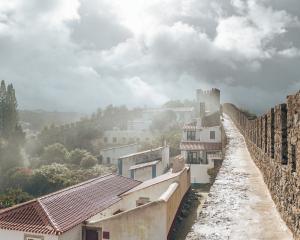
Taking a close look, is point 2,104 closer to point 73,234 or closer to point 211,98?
point 211,98

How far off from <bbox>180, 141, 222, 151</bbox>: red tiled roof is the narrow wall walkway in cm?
2807

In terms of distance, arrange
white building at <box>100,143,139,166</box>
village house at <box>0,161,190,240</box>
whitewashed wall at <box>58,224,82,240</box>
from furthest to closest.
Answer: white building at <box>100,143,139,166</box>, village house at <box>0,161,190,240</box>, whitewashed wall at <box>58,224,82,240</box>

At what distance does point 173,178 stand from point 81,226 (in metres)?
6.78

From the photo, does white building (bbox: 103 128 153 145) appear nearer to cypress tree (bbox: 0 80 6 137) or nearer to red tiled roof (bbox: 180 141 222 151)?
cypress tree (bbox: 0 80 6 137)

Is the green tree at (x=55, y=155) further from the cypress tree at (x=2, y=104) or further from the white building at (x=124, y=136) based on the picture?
the cypress tree at (x=2, y=104)

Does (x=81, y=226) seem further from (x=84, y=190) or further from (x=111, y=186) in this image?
(x=111, y=186)

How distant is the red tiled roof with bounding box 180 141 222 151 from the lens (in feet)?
127

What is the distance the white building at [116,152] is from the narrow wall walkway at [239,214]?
42373 mm

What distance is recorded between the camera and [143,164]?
35906 millimetres

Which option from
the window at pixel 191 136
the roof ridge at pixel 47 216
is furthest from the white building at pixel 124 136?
the roof ridge at pixel 47 216

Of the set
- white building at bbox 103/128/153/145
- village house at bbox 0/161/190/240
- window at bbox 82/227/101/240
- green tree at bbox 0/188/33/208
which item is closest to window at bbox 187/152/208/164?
green tree at bbox 0/188/33/208

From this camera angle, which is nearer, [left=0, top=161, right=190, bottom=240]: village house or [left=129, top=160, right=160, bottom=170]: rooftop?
[left=0, top=161, right=190, bottom=240]: village house

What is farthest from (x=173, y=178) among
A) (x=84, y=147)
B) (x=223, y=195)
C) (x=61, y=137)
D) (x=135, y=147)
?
(x=61, y=137)

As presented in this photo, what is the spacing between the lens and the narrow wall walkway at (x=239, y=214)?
6.04 meters
